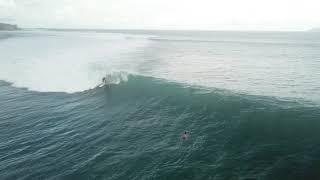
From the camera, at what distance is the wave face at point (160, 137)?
21.0 m

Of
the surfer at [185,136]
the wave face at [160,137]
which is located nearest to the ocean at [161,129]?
the wave face at [160,137]

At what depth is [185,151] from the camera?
23.6 m

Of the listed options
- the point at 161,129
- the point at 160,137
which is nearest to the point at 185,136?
the point at 160,137

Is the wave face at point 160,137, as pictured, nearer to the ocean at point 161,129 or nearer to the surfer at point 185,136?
the ocean at point 161,129

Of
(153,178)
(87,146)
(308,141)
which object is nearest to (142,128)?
(87,146)

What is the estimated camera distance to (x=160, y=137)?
2661cm

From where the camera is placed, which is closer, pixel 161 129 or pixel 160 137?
pixel 160 137

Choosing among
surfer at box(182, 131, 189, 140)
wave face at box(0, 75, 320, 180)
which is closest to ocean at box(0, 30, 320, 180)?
wave face at box(0, 75, 320, 180)

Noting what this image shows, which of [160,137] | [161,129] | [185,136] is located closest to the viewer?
[185,136]

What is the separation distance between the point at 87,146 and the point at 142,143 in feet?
16.4

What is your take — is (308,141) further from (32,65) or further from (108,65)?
(32,65)

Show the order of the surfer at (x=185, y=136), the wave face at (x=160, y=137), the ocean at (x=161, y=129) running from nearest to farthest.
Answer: the wave face at (x=160, y=137) → the ocean at (x=161, y=129) → the surfer at (x=185, y=136)

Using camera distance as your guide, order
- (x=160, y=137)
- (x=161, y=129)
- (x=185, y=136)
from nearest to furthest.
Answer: (x=185, y=136), (x=160, y=137), (x=161, y=129)

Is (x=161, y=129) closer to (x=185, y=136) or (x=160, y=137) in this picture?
(x=160, y=137)
